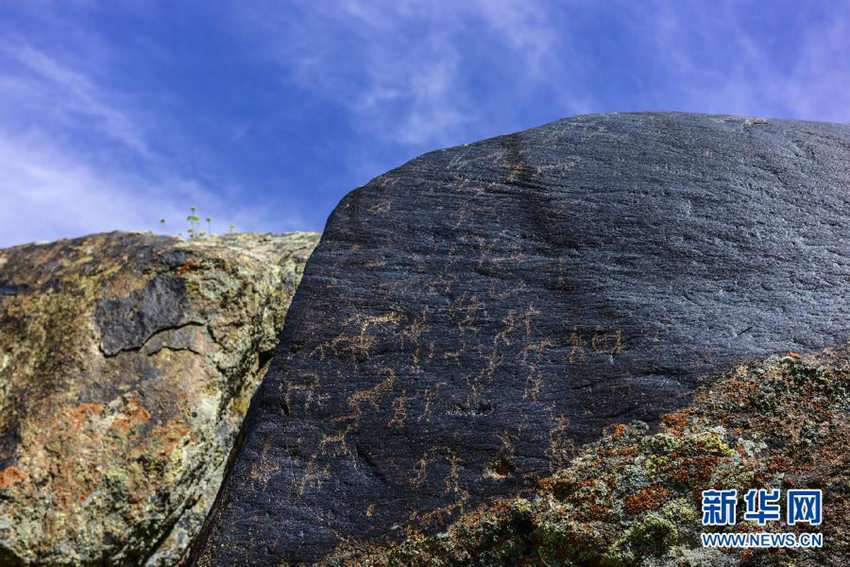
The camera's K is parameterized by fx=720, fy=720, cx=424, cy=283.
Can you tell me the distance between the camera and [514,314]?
14.9ft

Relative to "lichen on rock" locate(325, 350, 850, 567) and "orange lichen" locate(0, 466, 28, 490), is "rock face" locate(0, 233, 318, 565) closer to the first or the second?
"orange lichen" locate(0, 466, 28, 490)

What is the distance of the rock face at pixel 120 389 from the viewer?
495cm

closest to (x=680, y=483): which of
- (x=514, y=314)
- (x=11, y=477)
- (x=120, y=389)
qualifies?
(x=514, y=314)

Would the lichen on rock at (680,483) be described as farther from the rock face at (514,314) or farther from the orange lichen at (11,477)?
the orange lichen at (11,477)

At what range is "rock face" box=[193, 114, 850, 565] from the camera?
405cm

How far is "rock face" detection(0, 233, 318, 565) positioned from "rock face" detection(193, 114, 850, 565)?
92cm

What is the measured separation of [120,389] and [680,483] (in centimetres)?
386

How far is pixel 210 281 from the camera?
227 inches

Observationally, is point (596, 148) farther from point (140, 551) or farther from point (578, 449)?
point (140, 551)

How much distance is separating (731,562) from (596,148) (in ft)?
10.5

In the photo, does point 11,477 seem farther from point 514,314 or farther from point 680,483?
point 680,483

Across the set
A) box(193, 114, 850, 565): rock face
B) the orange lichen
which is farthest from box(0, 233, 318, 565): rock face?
box(193, 114, 850, 565): rock face

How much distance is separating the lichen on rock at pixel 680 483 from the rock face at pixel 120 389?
1983mm

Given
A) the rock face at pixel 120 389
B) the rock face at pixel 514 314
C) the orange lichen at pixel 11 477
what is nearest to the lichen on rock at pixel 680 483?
the rock face at pixel 514 314
